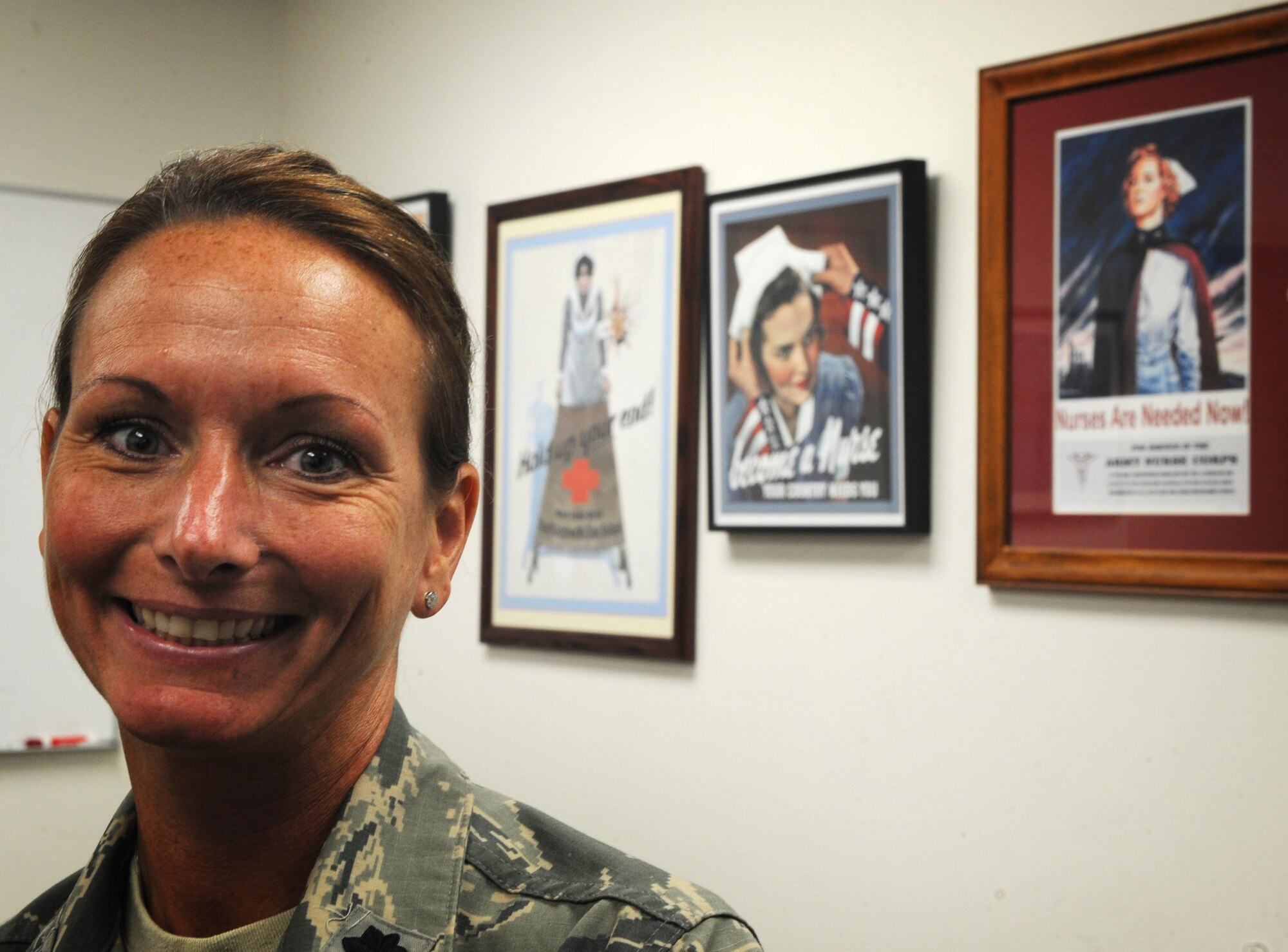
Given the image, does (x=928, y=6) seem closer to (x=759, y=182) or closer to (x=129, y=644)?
(x=759, y=182)

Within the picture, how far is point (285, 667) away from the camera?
34.0 inches

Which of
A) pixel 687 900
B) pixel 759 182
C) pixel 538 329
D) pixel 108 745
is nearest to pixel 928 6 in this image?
pixel 759 182

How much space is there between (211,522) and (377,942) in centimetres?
31

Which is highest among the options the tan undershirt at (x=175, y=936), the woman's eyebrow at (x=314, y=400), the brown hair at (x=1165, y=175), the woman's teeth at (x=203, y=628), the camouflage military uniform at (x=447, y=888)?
the brown hair at (x=1165, y=175)

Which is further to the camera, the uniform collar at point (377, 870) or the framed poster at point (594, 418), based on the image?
the framed poster at point (594, 418)

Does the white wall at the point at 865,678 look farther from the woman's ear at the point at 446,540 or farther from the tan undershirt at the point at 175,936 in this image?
the tan undershirt at the point at 175,936

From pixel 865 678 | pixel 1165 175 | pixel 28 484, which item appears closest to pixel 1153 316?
pixel 1165 175

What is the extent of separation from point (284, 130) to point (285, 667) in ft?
8.79

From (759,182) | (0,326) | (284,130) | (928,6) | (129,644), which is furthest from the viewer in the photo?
(284,130)

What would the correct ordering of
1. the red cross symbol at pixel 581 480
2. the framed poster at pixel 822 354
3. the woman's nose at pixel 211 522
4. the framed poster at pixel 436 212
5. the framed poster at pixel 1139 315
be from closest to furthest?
the woman's nose at pixel 211 522
the framed poster at pixel 1139 315
the framed poster at pixel 822 354
the red cross symbol at pixel 581 480
the framed poster at pixel 436 212

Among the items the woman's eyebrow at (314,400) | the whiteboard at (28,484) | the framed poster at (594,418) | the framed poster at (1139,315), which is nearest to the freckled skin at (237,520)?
the woman's eyebrow at (314,400)

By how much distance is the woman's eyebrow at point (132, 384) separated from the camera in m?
0.85

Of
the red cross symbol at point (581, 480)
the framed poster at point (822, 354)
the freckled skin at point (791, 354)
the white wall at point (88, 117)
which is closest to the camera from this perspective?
the framed poster at point (822, 354)

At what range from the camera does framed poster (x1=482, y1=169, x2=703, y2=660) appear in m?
2.33
